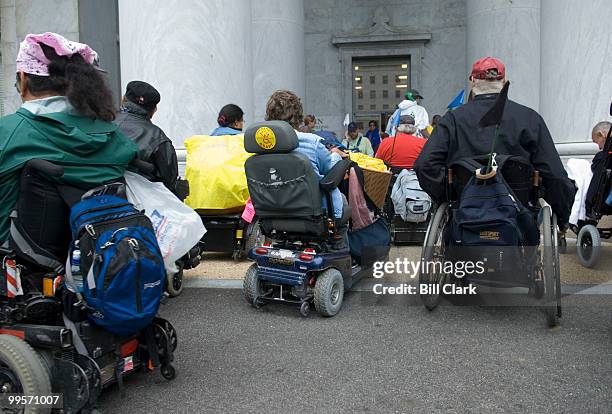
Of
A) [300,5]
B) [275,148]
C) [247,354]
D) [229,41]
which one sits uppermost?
[300,5]

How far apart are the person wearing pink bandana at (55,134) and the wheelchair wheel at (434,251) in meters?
2.30

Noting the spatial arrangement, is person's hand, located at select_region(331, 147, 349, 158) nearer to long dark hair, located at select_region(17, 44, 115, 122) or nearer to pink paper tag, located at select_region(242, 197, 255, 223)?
pink paper tag, located at select_region(242, 197, 255, 223)

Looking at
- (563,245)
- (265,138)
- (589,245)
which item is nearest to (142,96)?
(265,138)

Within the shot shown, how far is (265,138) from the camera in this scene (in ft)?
14.6

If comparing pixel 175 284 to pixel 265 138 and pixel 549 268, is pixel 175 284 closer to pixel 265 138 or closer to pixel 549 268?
pixel 265 138

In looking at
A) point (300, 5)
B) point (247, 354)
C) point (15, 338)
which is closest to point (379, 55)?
point (300, 5)

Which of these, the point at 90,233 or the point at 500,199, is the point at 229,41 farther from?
the point at 90,233

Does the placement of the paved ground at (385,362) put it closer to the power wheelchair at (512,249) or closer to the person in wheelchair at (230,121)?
the power wheelchair at (512,249)

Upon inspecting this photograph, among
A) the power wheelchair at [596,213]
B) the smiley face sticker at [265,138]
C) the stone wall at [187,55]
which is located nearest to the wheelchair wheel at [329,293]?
the smiley face sticker at [265,138]

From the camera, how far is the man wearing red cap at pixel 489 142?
4.11 metres

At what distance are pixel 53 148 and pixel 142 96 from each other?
190 cm

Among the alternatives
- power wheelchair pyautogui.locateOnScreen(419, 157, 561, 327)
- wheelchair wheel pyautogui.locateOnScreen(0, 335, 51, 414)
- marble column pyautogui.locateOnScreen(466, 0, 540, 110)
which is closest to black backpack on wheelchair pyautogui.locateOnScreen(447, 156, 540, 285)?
power wheelchair pyautogui.locateOnScreen(419, 157, 561, 327)

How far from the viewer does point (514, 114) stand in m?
4.19

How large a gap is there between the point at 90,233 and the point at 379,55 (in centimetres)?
1301
